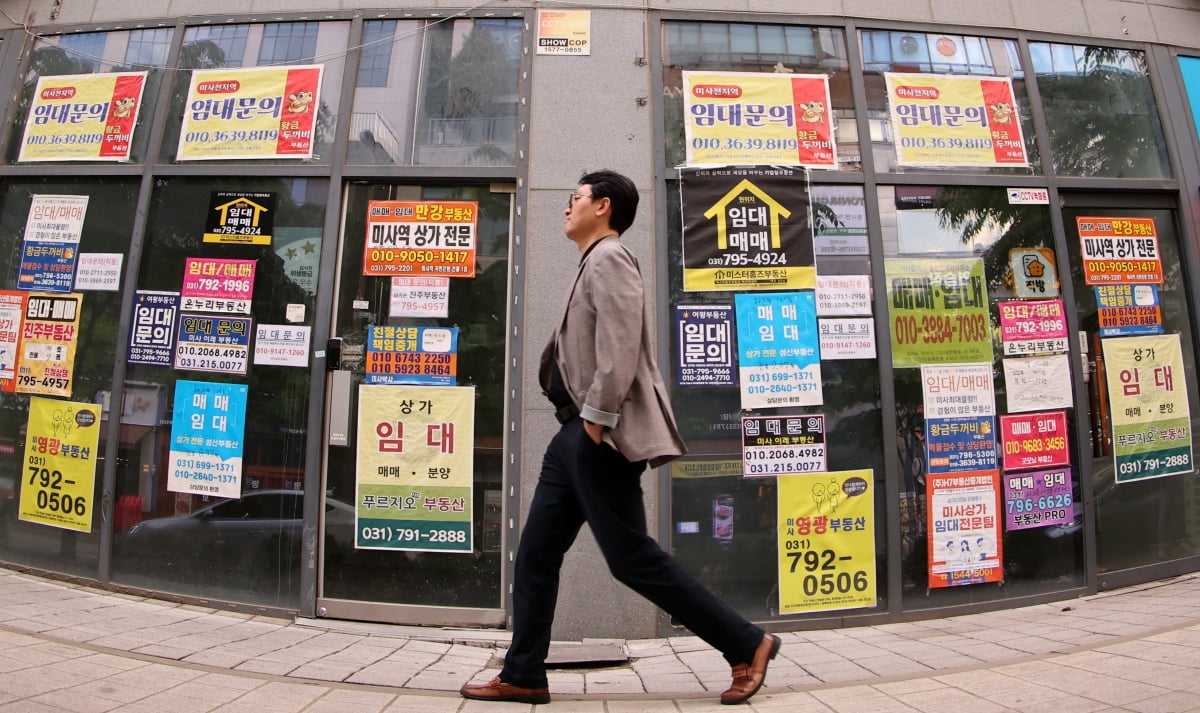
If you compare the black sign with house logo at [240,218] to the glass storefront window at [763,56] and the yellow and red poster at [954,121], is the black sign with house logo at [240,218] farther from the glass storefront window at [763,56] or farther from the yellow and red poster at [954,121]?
the yellow and red poster at [954,121]

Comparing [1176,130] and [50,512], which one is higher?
[1176,130]

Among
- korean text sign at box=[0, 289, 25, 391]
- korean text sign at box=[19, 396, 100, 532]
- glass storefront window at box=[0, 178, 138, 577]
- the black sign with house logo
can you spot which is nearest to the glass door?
the black sign with house logo

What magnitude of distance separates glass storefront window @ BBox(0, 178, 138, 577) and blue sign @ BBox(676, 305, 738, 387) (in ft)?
12.4

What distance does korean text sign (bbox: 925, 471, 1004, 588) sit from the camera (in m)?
4.54

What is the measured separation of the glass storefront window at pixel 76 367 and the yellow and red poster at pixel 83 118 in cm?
22

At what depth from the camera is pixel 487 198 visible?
15.3 feet

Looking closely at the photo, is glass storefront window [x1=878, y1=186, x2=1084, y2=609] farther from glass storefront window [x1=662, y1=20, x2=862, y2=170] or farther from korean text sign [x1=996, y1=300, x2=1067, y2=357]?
glass storefront window [x1=662, y1=20, x2=862, y2=170]

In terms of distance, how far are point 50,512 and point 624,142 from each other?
467 cm

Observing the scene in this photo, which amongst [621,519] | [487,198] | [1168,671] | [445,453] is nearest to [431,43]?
[487,198]

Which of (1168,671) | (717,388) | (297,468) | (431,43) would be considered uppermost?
(431,43)

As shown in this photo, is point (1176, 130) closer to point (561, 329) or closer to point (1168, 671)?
point (1168, 671)

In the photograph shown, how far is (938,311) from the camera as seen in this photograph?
4.75 meters

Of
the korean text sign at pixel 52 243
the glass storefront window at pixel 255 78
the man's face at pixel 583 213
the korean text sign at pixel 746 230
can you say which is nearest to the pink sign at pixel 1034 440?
the korean text sign at pixel 746 230

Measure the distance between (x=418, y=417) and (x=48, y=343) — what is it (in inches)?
112
